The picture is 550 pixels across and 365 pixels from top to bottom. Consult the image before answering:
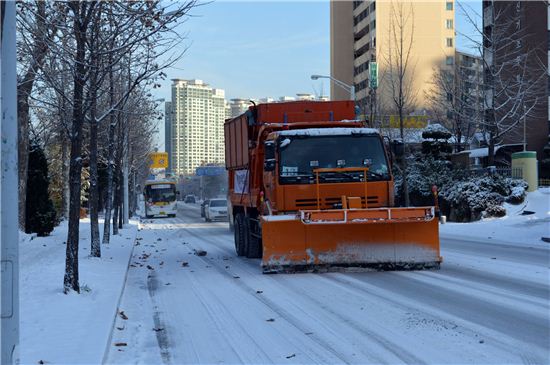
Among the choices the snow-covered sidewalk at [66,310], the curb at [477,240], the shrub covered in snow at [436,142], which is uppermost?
the shrub covered in snow at [436,142]

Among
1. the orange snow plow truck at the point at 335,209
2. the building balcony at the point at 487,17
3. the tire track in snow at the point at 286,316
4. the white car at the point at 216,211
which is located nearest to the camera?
the tire track in snow at the point at 286,316

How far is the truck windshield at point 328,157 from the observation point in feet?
41.3

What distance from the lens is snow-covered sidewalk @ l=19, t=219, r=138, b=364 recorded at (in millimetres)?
6194

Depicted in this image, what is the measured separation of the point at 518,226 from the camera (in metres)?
23.7

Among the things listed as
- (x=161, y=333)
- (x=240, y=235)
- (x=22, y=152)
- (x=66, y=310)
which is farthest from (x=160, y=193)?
(x=161, y=333)

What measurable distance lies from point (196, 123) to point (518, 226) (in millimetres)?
66836

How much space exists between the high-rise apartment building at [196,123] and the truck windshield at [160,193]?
856cm

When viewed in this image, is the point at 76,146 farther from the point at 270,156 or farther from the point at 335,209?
the point at 335,209

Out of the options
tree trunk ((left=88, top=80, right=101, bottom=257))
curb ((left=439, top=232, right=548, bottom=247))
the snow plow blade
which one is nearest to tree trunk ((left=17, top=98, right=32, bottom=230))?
tree trunk ((left=88, top=80, right=101, bottom=257))

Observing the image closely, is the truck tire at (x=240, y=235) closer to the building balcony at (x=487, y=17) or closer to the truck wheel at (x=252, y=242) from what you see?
the truck wheel at (x=252, y=242)

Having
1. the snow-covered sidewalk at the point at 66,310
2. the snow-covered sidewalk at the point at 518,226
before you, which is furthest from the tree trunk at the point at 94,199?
the snow-covered sidewalk at the point at 518,226

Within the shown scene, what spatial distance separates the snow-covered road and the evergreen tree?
1106 centimetres

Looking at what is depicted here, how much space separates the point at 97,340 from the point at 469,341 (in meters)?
4.04

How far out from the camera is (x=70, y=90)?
14.4m
